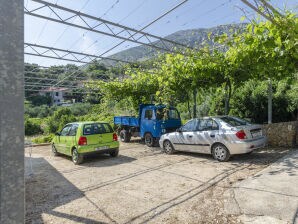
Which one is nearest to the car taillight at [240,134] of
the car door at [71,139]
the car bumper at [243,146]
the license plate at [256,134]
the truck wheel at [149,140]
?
the car bumper at [243,146]

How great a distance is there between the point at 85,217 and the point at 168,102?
29.2 ft

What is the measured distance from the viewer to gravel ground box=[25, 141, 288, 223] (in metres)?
4.53

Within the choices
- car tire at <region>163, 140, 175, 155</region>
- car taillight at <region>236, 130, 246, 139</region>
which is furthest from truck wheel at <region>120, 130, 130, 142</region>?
car taillight at <region>236, 130, 246, 139</region>

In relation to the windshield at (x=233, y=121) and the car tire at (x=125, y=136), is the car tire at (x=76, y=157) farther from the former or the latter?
the car tire at (x=125, y=136)

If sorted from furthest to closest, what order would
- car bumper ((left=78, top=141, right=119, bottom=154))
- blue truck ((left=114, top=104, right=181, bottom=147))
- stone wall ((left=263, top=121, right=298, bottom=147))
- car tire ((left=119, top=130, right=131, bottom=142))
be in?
car tire ((left=119, top=130, right=131, bottom=142)) < blue truck ((left=114, top=104, right=181, bottom=147)) < stone wall ((left=263, top=121, right=298, bottom=147)) < car bumper ((left=78, top=141, right=119, bottom=154))

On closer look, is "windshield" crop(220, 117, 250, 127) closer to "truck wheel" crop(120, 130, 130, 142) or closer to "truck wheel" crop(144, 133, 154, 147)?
"truck wheel" crop(144, 133, 154, 147)

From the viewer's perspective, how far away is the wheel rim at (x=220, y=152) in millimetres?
8359

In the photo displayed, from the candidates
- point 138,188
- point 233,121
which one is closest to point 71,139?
point 138,188

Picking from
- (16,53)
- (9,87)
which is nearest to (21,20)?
(16,53)

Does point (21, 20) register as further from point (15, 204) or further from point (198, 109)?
point (198, 109)

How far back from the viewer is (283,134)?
1055cm

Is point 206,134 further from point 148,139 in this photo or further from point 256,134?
point 148,139

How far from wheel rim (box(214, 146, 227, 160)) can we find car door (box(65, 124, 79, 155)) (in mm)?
5042

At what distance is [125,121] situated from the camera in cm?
1462
